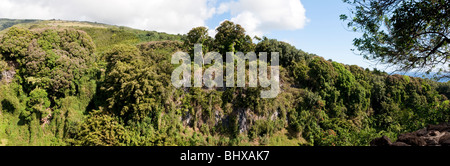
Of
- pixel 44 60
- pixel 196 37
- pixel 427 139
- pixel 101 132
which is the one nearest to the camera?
pixel 427 139

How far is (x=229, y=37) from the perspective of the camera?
23312mm

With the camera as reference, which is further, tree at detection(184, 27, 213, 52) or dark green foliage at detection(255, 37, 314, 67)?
dark green foliage at detection(255, 37, 314, 67)

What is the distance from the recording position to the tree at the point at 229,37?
23141mm

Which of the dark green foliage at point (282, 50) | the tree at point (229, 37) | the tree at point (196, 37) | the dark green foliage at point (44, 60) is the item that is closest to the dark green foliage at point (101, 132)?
the dark green foliage at point (44, 60)

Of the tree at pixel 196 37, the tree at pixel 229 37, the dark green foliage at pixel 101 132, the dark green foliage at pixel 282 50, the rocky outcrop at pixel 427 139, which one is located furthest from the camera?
the dark green foliage at pixel 282 50

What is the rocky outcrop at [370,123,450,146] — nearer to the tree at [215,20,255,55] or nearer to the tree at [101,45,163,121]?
the tree at [101,45,163,121]

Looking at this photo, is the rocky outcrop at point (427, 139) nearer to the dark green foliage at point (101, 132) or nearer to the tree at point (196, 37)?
the dark green foliage at point (101, 132)

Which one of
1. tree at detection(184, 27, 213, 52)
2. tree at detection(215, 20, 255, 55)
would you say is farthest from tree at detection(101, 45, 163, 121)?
tree at detection(215, 20, 255, 55)

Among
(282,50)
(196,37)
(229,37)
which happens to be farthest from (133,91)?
(282,50)

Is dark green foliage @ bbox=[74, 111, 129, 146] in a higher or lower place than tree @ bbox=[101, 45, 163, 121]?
lower

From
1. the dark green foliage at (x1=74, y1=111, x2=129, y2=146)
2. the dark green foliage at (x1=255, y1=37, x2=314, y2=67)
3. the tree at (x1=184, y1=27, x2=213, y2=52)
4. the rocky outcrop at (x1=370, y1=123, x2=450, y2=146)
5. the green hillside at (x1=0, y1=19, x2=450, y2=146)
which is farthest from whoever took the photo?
the dark green foliage at (x1=255, y1=37, x2=314, y2=67)

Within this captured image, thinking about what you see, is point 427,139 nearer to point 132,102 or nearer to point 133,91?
point 133,91

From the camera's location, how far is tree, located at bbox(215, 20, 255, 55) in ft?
75.9

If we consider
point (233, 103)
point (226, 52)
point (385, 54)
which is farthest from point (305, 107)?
point (385, 54)
